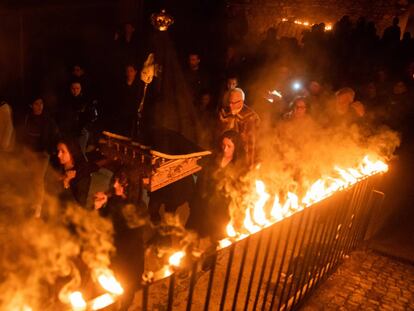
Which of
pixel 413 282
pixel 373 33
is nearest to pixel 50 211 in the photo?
pixel 413 282

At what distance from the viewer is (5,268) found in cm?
434

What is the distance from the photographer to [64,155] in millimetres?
5414

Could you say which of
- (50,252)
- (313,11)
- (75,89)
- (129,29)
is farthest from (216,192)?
(313,11)

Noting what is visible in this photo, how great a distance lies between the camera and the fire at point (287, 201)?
347 centimetres

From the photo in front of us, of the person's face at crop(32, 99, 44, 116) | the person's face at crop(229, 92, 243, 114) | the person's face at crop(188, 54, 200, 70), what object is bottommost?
the person's face at crop(32, 99, 44, 116)

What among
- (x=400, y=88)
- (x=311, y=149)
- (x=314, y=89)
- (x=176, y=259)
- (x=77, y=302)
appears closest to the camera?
(x=77, y=302)

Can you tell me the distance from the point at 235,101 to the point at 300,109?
140 centimetres

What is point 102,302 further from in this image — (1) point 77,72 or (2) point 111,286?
(1) point 77,72

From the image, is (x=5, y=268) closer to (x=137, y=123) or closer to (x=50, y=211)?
(x=50, y=211)

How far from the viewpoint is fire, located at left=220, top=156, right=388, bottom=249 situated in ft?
11.4

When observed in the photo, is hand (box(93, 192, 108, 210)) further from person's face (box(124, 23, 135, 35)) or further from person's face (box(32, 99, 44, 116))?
person's face (box(124, 23, 135, 35))

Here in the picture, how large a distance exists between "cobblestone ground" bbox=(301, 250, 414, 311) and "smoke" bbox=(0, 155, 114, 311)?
8.80 ft

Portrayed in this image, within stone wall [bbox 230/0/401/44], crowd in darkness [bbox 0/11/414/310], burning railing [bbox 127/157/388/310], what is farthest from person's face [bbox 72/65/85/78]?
stone wall [bbox 230/0/401/44]

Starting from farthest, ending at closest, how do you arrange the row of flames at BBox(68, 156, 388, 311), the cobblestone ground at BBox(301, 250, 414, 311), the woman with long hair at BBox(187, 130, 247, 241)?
1. the woman with long hair at BBox(187, 130, 247, 241)
2. the cobblestone ground at BBox(301, 250, 414, 311)
3. the row of flames at BBox(68, 156, 388, 311)
